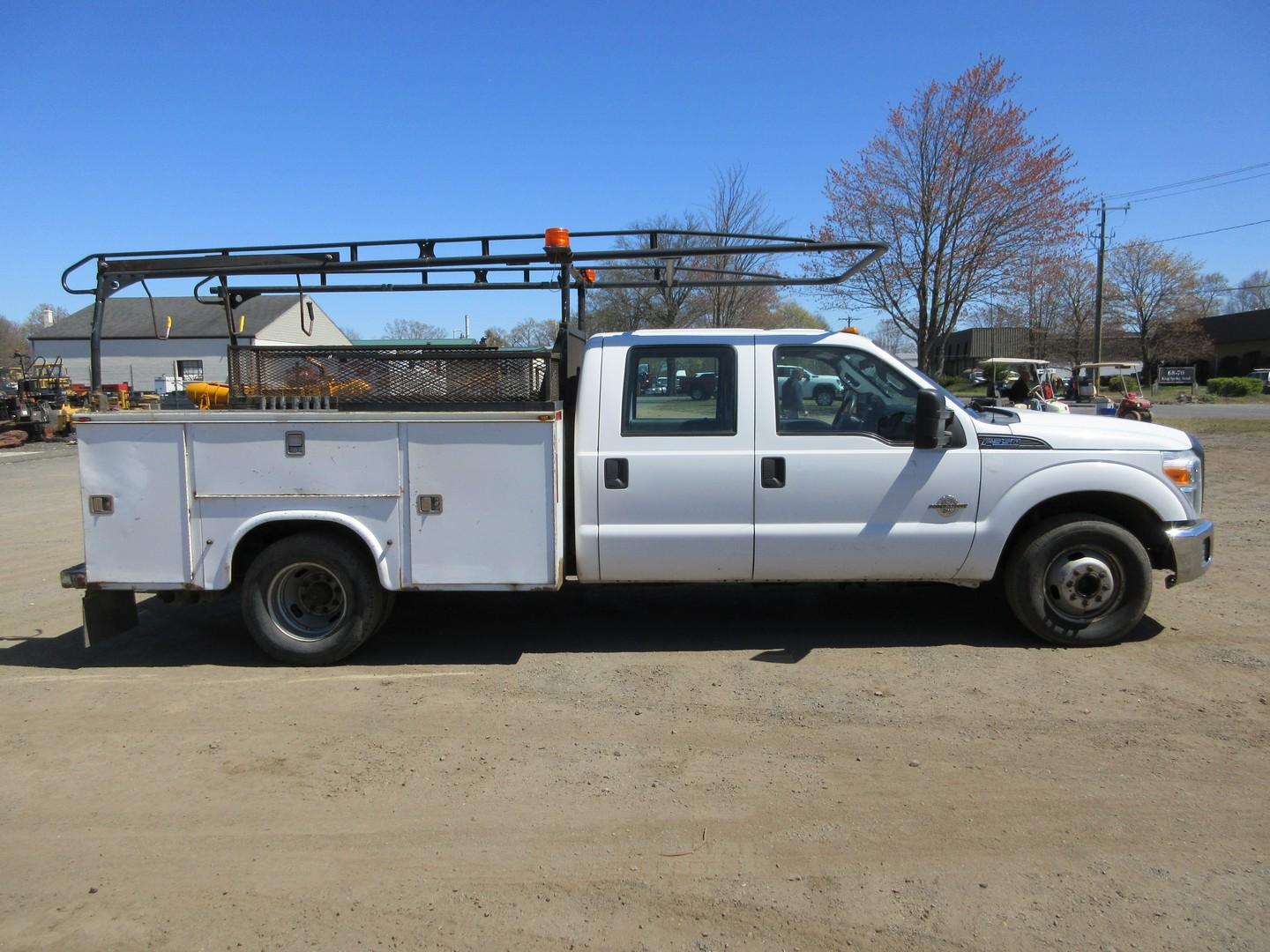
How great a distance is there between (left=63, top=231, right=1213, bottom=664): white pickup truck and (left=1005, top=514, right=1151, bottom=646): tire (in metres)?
0.01

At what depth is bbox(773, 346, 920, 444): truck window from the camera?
5.23 meters

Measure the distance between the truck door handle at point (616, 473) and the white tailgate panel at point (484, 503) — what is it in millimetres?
315

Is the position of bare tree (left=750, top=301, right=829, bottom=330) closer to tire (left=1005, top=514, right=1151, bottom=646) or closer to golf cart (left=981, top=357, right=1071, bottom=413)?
golf cart (left=981, top=357, right=1071, bottom=413)

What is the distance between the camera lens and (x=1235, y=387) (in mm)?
43375

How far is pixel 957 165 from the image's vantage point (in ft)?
49.3

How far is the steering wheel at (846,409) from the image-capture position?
5254mm

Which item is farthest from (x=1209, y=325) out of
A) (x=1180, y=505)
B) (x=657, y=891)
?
(x=657, y=891)

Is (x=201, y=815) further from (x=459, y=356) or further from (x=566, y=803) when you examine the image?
(x=459, y=356)

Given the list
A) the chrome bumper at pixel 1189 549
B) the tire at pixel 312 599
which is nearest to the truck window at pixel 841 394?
the chrome bumper at pixel 1189 549

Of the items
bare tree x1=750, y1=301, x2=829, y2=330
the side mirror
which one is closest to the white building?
bare tree x1=750, y1=301, x2=829, y2=330

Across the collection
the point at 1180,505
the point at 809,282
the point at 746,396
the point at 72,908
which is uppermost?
the point at 809,282

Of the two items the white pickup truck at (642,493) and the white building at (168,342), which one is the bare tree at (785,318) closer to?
the white pickup truck at (642,493)

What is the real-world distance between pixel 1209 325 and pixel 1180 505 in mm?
69813

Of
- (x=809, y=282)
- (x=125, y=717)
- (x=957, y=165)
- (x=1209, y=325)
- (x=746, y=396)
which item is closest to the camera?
(x=125, y=717)
